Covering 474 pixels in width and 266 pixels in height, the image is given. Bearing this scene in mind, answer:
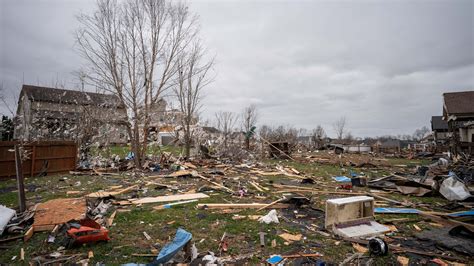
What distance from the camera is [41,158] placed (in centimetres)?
1077

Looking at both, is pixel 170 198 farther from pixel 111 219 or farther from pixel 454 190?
pixel 454 190

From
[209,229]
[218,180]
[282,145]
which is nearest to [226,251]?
[209,229]

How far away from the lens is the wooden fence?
9.77m

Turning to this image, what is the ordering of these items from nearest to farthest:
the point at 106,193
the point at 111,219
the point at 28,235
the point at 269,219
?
the point at 28,235
the point at 269,219
the point at 111,219
the point at 106,193

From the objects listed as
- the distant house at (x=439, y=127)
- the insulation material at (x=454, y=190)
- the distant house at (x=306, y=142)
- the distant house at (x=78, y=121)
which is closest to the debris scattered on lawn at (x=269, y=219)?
the insulation material at (x=454, y=190)

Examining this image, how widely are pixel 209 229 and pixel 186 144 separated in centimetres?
1275

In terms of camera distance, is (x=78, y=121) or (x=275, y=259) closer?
(x=275, y=259)

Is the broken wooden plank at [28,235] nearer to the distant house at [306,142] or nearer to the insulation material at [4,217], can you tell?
the insulation material at [4,217]

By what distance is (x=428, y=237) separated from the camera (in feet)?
13.1

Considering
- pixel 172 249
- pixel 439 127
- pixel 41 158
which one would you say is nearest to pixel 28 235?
pixel 172 249

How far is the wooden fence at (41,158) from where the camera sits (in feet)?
32.0

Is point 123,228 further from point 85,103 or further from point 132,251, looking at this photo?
point 85,103

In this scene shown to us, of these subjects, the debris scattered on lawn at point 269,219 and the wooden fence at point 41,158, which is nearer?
the debris scattered on lawn at point 269,219

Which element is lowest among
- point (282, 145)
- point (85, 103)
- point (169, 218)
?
point (169, 218)
